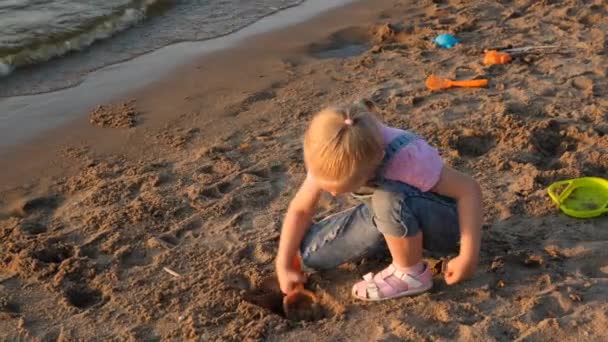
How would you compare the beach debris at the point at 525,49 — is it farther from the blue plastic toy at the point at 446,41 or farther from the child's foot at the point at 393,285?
the child's foot at the point at 393,285

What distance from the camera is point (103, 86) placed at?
5.85 metres

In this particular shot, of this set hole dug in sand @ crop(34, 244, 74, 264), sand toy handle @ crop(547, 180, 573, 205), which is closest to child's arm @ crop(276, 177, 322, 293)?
hole dug in sand @ crop(34, 244, 74, 264)

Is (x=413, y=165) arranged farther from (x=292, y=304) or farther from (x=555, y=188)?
(x=555, y=188)

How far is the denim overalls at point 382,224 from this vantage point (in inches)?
115

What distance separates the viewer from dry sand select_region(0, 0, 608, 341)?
3.08 metres

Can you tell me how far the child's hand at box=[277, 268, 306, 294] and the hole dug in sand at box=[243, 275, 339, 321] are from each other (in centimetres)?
6

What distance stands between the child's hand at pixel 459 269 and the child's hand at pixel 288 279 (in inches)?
26.4

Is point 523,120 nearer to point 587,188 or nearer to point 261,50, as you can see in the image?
point 587,188

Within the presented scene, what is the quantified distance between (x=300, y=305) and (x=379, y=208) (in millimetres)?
628

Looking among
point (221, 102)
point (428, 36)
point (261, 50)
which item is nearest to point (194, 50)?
point (261, 50)

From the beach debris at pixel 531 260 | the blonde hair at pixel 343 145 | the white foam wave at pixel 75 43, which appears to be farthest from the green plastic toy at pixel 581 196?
the white foam wave at pixel 75 43

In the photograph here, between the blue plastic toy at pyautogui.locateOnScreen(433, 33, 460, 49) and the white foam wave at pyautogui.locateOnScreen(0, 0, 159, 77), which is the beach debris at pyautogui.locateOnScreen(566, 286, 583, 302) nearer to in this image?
the blue plastic toy at pyautogui.locateOnScreen(433, 33, 460, 49)

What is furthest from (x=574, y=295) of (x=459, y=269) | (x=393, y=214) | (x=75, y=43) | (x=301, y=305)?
(x=75, y=43)

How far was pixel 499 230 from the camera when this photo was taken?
3.56 m
